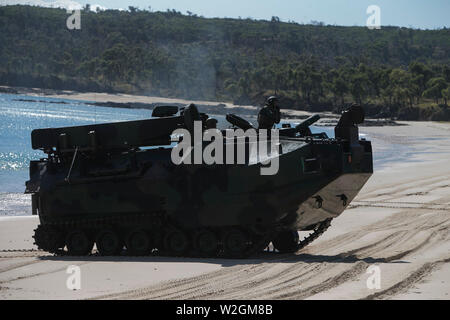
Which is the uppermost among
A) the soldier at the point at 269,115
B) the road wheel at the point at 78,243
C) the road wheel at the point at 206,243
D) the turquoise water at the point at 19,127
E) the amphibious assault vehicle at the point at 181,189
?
the soldier at the point at 269,115

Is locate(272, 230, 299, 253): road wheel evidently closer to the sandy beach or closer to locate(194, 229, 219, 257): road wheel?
the sandy beach

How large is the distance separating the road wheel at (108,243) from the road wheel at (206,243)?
1.73 m

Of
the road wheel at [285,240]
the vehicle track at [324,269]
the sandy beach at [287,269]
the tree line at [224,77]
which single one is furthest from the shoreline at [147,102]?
the road wheel at [285,240]

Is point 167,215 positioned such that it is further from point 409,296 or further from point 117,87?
point 117,87

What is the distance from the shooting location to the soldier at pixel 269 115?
670 inches

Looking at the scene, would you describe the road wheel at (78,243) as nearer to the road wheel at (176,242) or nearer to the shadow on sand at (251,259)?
the shadow on sand at (251,259)

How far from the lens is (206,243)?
1645cm

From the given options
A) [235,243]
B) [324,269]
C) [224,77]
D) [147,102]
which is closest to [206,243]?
[235,243]

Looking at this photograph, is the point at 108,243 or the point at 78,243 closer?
the point at 108,243

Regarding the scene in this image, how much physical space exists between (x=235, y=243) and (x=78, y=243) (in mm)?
3509

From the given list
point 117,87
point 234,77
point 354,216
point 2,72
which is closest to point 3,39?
point 2,72

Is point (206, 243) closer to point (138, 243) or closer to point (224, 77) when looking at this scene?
point (138, 243)

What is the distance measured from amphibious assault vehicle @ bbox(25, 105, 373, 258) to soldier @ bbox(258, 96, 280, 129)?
0.25 m
